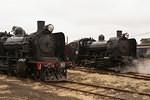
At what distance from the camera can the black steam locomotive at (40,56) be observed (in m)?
16.1

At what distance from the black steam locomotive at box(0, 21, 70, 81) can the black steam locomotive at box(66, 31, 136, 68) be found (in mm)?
6678

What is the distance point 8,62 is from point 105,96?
27.7ft

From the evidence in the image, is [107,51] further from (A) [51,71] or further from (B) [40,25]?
(A) [51,71]

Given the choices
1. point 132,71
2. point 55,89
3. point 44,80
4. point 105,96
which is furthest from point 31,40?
point 132,71

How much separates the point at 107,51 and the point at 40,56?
28.1 feet

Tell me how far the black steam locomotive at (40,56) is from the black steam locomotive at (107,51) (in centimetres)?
668

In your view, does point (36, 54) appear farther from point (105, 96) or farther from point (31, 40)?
point (105, 96)

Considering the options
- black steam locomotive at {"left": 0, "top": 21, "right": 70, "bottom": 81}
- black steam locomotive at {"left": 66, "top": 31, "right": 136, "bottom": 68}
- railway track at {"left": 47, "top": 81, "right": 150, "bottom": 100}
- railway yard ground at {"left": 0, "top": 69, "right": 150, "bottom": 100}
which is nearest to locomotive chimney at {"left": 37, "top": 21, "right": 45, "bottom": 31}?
black steam locomotive at {"left": 0, "top": 21, "right": 70, "bottom": 81}

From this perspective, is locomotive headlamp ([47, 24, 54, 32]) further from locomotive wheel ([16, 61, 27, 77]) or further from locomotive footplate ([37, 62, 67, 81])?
locomotive wheel ([16, 61, 27, 77])

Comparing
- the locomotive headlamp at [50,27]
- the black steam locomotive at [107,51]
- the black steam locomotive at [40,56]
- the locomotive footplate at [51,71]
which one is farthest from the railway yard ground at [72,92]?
the black steam locomotive at [107,51]

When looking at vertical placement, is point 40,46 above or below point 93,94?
above

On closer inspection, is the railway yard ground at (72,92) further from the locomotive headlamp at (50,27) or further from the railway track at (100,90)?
the locomotive headlamp at (50,27)

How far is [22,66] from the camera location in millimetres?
16297

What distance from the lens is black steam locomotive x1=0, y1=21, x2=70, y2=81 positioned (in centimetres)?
1612
